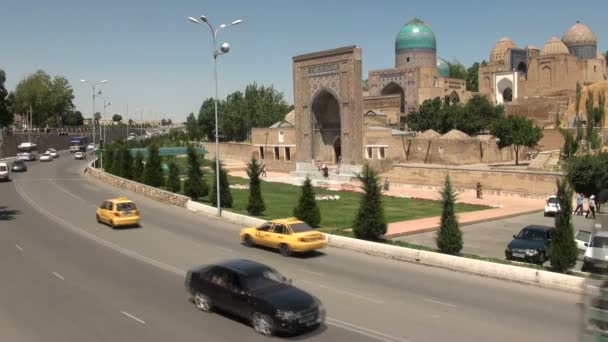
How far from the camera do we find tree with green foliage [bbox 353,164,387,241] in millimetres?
21469

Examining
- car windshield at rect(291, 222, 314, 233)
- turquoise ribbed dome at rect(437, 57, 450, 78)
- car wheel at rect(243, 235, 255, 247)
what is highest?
turquoise ribbed dome at rect(437, 57, 450, 78)

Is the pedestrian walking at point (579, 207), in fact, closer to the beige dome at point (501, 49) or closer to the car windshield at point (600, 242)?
the car windshield at point (600, 242)

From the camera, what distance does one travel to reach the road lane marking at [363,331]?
36.2 ft

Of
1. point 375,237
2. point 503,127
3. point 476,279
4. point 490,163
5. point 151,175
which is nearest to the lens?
point 476,279

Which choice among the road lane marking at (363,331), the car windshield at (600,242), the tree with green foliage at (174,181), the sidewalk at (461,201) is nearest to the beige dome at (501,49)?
the sidewalk at (461,201)

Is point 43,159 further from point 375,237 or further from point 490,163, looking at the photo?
point 375,237

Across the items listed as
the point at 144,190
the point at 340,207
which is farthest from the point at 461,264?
the point at 144,190

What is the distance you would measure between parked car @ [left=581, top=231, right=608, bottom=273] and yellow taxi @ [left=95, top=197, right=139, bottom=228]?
17569 mm

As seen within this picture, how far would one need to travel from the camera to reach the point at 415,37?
8525 centimetres

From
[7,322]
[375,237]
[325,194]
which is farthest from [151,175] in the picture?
[7,322]

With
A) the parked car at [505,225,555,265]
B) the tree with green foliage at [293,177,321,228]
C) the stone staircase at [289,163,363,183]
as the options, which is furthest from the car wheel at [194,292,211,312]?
the stone staircase at [289,163,363,183]

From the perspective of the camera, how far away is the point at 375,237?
21.7 metres

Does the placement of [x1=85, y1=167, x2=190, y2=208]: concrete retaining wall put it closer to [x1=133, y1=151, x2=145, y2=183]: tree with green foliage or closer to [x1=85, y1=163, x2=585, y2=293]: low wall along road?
[x1=133, y1=151, x2=145, y2=183]: tree with green foliage

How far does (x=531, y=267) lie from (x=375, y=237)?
20.2 ft
